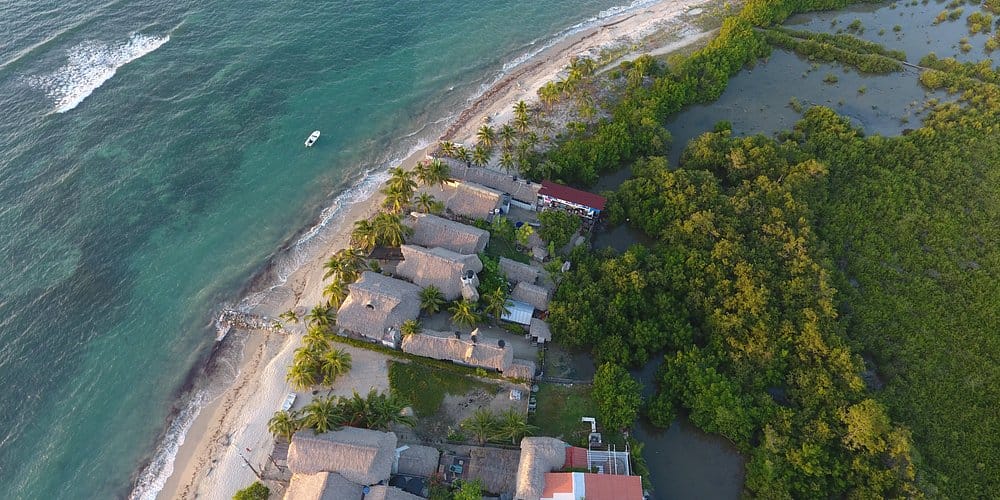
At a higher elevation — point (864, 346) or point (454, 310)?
point (454, 310)

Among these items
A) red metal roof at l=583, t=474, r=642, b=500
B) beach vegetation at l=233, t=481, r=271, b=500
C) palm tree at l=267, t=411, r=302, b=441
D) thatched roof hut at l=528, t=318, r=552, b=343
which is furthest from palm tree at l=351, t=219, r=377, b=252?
red metal roof at l=583, t=474, r=642, b=500

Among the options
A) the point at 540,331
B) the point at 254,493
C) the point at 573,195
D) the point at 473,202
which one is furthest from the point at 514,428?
the point at 573,195

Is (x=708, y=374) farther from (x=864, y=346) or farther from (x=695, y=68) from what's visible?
(x=695, y=68)

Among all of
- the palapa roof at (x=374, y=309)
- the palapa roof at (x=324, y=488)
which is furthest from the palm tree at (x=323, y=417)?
the palapa roof at (x=374, y=309)

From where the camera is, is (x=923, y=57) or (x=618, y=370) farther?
(x=923, y=57)

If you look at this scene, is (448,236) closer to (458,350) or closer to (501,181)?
(501,181)

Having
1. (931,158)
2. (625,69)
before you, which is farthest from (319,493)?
(931,158)

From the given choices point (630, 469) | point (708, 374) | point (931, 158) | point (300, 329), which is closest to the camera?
point (630, 469)

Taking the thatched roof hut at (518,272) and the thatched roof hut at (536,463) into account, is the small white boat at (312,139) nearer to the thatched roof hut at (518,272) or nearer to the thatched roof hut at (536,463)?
the thatched roof hut at (518,272)
